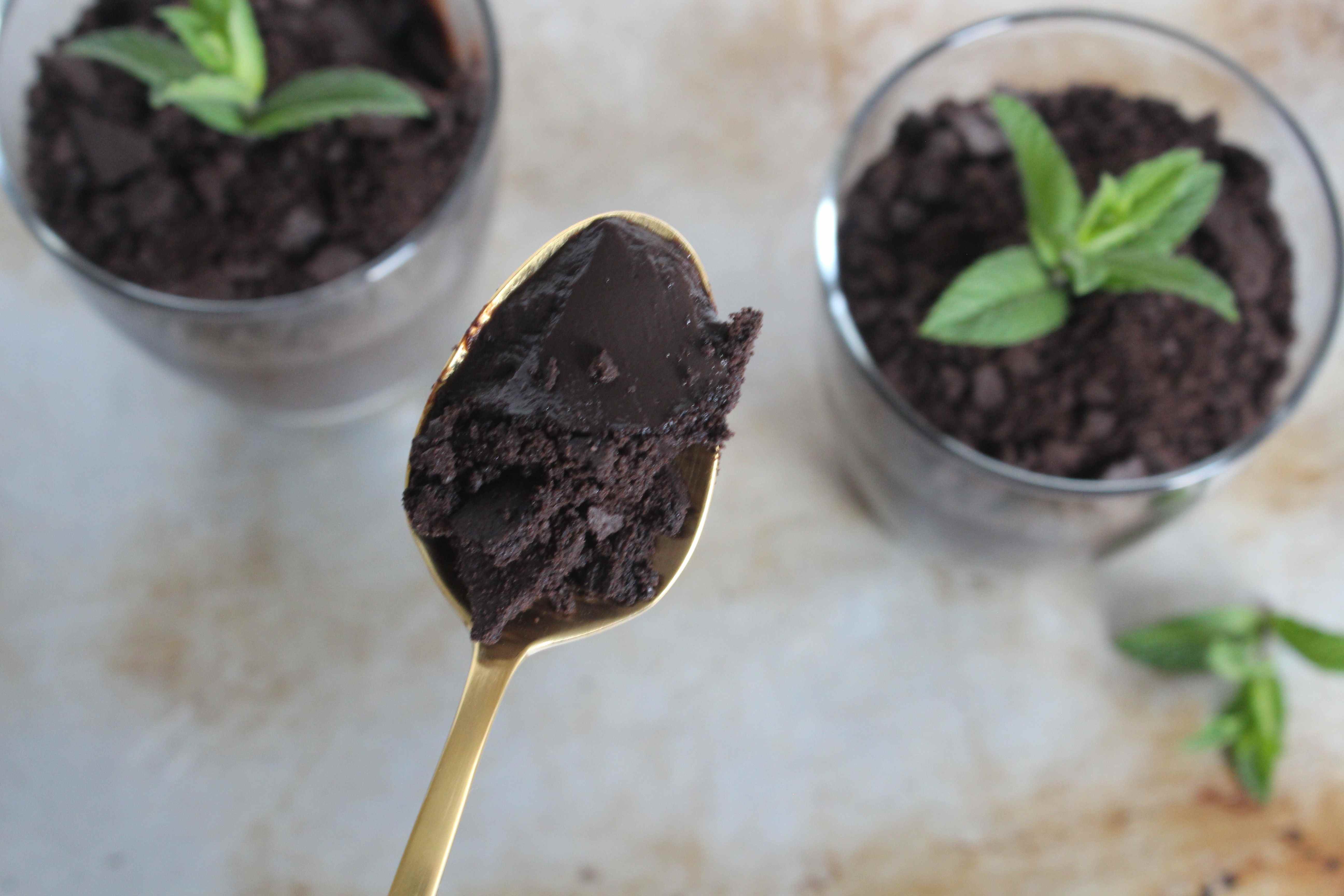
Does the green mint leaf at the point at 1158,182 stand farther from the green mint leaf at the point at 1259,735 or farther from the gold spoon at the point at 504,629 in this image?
the green mint leaf at the point at 1259,735

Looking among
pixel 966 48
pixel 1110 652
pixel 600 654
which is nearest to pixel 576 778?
pixel 600 654

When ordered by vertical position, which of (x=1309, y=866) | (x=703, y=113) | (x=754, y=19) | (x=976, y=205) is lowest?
(x=1309, y=866)

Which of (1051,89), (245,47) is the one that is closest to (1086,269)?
(1051,89)

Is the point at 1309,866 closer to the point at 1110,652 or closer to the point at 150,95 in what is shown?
the point at 1110,652

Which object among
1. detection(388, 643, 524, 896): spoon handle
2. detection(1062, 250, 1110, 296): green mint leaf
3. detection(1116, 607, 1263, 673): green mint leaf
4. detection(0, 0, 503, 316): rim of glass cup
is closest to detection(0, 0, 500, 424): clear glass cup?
detection(0, 0, 503, 316): rim of glass cup

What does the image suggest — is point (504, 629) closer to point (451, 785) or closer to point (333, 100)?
point (451, 785)

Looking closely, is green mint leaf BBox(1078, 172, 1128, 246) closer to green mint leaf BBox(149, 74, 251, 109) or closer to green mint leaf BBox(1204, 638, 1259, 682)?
green mint leaf BBox(1204, 638, 1259, 682)
